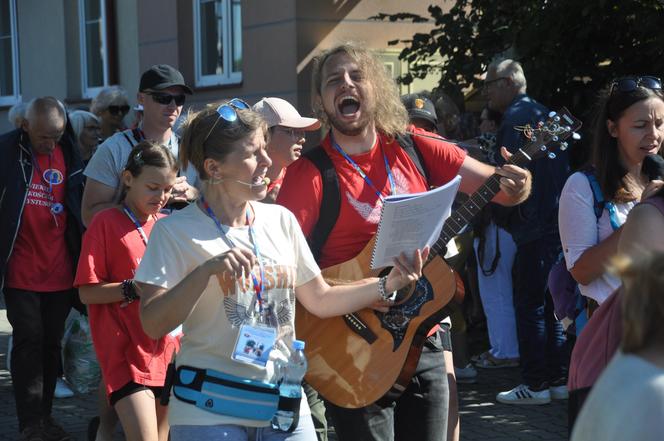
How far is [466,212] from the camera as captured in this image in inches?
171

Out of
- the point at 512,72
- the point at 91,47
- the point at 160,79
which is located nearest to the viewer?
the point at 160,79

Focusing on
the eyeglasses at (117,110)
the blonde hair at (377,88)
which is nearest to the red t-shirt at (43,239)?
the eyeglasses at (117,110)

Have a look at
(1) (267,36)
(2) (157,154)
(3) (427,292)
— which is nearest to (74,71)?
(1) (267,36)

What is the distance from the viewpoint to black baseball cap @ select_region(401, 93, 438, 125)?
736 centimetres

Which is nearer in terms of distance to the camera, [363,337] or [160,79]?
[363,337]

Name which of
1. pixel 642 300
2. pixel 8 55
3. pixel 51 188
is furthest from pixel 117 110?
pixel 8 55

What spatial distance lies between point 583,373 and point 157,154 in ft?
8.47

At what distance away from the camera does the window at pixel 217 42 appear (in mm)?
12141

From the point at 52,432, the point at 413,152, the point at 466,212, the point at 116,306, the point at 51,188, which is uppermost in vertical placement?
the point at 413,152

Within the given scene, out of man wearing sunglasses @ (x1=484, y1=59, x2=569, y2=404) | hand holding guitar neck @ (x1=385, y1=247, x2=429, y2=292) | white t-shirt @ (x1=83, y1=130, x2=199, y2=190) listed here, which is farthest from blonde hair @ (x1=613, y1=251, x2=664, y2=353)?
man wearing sunglasses @ (x1=484, y1=59, x2=569, y2=404)

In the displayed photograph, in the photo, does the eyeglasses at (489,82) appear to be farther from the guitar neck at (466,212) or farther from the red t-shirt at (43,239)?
the guitar neck at (466,212)

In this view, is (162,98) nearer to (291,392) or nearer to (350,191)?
(350,191)

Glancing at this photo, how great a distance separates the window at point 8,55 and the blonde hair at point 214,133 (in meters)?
13.5

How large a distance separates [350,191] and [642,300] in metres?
2.21
